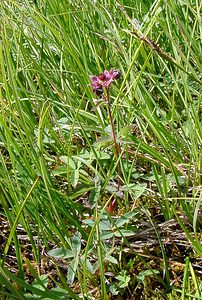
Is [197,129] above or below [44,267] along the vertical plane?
above

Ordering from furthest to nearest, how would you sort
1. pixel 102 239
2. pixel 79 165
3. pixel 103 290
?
pixel 79 165 → pixel 102 239 → pixel 103 290

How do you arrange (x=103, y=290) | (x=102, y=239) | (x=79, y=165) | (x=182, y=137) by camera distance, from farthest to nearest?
(x=182, y=137) → (x=79, y=165) → (x=102, y=239) → (x=103, y=290)

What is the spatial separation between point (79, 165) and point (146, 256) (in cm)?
26

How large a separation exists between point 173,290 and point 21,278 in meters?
0.31

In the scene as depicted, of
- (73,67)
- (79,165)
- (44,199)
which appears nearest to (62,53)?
(73,67)

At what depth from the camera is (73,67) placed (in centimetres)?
146

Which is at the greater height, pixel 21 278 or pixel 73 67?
pixel 73 67

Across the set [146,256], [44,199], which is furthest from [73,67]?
[146,256]

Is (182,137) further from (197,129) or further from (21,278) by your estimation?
(21,278)

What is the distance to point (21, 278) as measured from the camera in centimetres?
106

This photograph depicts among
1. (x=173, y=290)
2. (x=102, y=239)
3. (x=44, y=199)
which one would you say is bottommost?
(x=173, y=290)

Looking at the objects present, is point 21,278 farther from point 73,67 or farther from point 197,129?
point 73,67

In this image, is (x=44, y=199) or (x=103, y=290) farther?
(x=44, y=199)

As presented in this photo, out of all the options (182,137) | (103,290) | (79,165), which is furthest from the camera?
(182,137)
